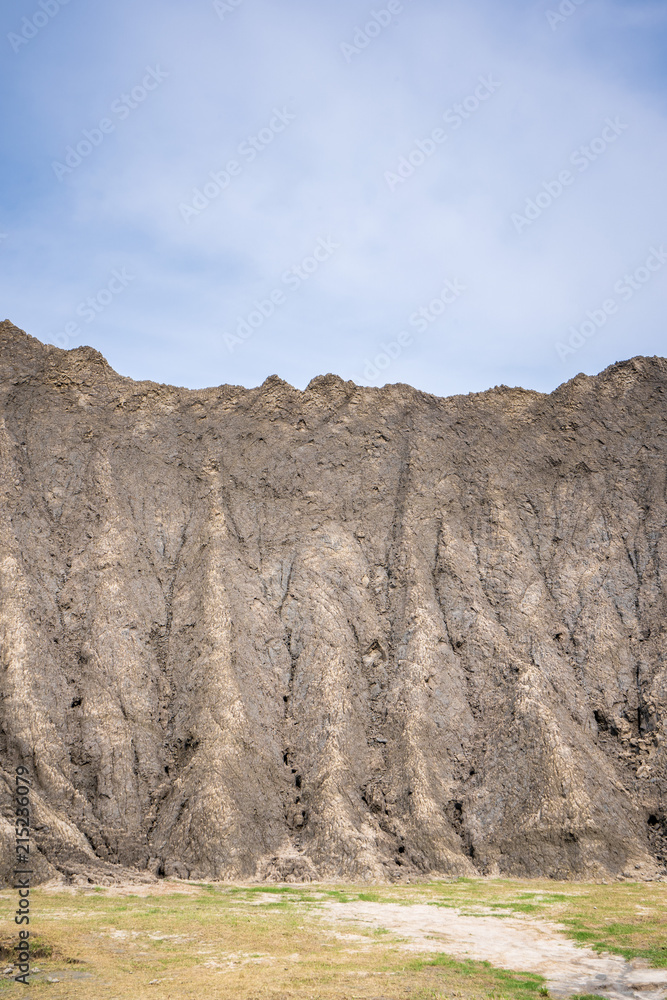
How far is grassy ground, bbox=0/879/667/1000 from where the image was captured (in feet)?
53.0

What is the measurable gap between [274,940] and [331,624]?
21.1m

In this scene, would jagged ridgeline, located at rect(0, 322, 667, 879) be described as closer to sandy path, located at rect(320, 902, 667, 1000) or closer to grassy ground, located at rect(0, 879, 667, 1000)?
grassy ground, located at rect(0, 879, 667, 1000)

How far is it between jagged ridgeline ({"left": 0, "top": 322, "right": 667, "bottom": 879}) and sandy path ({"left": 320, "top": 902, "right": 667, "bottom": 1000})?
727cm

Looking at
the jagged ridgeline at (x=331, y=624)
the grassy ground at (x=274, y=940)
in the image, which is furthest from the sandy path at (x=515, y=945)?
the jagged ridgeline at (x=331, y=624)

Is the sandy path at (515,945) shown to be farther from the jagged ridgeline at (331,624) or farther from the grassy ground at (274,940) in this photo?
the jagged ridgeline at (331,624)

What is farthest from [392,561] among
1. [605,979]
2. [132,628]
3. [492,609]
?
[605,979]

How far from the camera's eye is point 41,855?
29.1m

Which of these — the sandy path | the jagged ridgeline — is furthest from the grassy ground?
the jagged ridgeline

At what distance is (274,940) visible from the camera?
805 inches

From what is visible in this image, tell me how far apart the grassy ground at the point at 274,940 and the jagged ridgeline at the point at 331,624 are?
3.09 meters

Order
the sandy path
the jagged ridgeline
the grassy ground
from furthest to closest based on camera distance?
the jagged ridgeline < the sandy path < the grassy ground

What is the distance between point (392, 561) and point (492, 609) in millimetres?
5763

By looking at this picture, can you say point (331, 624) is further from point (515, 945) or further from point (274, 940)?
point (515, 945)

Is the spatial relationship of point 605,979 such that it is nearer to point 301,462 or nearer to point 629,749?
point 629,749
